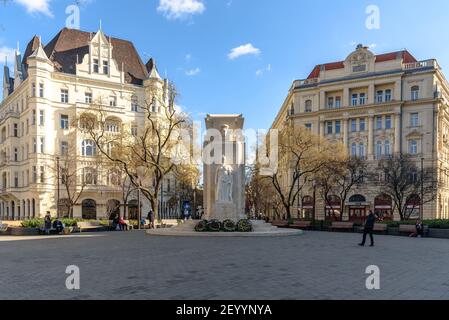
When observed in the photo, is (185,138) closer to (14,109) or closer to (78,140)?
(78,140)

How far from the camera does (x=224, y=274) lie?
9.27 metres

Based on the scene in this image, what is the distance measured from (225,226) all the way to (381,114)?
43.3 metres

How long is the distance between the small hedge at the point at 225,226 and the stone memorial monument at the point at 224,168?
991 mm

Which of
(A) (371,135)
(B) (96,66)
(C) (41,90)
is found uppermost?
(B) (96,66)

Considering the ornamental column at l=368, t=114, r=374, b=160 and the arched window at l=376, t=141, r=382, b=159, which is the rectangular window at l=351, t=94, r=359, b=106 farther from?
the arched window at l=376, t=141, r=382, b=159

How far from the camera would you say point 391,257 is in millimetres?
12766

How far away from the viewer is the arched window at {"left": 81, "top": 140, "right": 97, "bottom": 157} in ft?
169

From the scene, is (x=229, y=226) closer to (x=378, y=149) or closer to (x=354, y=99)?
(x=378, y=149)

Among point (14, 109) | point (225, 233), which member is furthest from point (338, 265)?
point (14, 109)

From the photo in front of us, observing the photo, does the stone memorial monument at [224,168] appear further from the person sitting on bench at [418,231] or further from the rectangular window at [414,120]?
the rectangular window at [414,120]

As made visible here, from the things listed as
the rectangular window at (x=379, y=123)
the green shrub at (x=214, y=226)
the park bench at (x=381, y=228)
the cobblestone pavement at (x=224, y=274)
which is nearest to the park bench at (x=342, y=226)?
the park bench at (x=381, y=228)

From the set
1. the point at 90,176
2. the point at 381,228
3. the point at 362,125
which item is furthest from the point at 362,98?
the point at 90,176

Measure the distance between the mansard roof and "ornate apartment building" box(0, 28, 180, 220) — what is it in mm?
140
